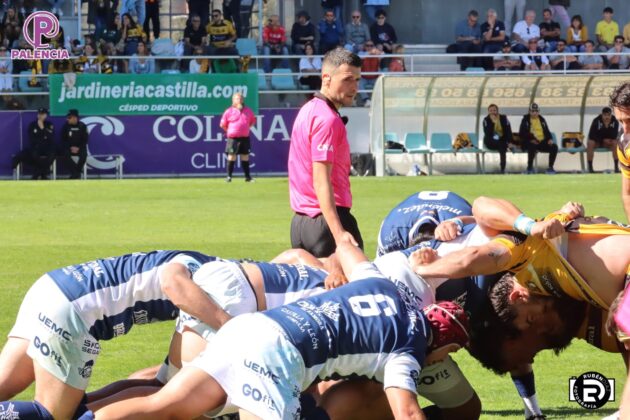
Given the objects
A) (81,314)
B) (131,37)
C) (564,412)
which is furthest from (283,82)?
(81,314)

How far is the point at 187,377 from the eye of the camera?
5453 mm

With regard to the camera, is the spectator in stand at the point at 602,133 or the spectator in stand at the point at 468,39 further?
the spectator in stand at the point at 468,39

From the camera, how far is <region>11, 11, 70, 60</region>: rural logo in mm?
31797

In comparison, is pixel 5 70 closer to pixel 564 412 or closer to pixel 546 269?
pixel 564 412

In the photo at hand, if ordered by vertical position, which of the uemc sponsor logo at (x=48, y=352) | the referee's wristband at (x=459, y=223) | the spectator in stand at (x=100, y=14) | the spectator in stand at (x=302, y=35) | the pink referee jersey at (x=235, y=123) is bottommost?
the pink referee jersey at (x=235, y=123)

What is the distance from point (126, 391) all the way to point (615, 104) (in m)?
3.84

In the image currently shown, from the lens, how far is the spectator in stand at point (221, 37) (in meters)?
33.2

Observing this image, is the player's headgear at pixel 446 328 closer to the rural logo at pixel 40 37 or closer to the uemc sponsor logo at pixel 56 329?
the uemc sponsor logo at pixel 56 329

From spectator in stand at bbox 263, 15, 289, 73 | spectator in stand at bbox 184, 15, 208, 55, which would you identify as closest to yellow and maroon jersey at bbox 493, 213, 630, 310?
spectator in stand at bbox 263, 15, 289, 73

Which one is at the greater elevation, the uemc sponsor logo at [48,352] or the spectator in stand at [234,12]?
the spectator in stand at [234,12]

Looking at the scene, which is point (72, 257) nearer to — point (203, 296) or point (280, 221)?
point (280, 221)

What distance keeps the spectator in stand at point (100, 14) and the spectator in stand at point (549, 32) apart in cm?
1250

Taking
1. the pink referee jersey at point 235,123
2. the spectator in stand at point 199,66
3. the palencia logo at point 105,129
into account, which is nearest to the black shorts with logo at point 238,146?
the pink referee jersey at point 235,123

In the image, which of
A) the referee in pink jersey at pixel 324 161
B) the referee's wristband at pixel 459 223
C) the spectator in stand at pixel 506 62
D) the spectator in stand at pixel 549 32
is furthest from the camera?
the spectator in stand at pixel 549 32
